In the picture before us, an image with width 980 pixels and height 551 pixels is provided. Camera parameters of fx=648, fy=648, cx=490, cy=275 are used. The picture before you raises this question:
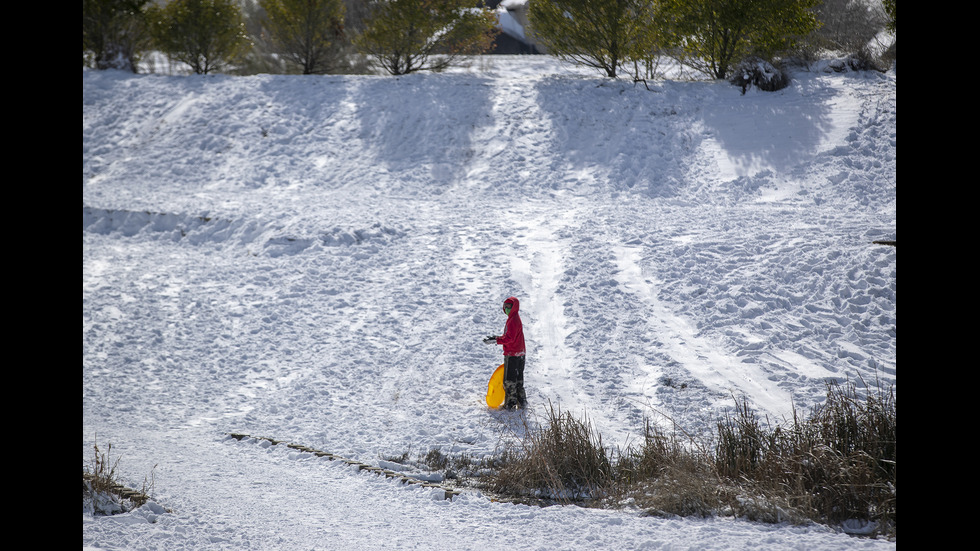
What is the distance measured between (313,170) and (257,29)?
2572cm

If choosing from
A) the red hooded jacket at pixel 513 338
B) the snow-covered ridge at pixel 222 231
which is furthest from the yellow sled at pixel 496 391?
the snow-covered ridge at pixel 222 231

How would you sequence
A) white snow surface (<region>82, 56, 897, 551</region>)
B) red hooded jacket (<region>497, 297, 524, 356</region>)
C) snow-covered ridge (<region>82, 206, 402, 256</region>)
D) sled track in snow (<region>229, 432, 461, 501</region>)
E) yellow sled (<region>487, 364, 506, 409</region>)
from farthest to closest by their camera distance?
snow-covered ridge (<region>82, 206, 402, 256</region>)
yellow sled (<region>487, 364, 506, 409</region>)
red hooded jacket (<region>497, 297, 524, 356</region>)
sled track in snow (<region>229, 432, 461, 501</region>)
white snow surface (<region>82, 56, 897, 551</region>)

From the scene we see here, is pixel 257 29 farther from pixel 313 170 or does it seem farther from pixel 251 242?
pixel 251 242

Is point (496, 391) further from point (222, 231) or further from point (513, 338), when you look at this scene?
point (222, 231)

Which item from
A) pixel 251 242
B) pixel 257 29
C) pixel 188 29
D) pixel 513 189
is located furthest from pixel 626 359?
pixel 257 29

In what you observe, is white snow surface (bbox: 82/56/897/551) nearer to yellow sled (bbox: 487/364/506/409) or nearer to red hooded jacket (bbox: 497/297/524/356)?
yellow sled (bbox: 487/364/506/409)

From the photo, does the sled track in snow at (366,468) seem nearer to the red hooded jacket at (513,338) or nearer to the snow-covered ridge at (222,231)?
the red hooded jacket at (513,338)

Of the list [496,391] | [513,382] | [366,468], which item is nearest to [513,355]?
[513,382]

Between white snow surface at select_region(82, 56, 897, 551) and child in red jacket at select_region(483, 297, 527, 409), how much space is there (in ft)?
0.75

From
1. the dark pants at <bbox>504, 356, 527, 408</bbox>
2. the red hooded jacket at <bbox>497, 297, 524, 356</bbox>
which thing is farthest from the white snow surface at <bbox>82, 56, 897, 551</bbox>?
the red hooded jacket at <bbox>497, 297, 524, 356</bbox>

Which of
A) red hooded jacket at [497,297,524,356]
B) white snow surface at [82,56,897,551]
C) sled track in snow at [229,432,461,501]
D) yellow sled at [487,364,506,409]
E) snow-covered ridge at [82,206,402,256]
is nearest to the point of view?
white snow surface at [82,56,897,551]

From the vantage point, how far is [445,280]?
9820 mm

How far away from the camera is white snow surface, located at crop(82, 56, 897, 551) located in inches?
192

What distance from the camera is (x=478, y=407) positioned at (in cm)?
693
